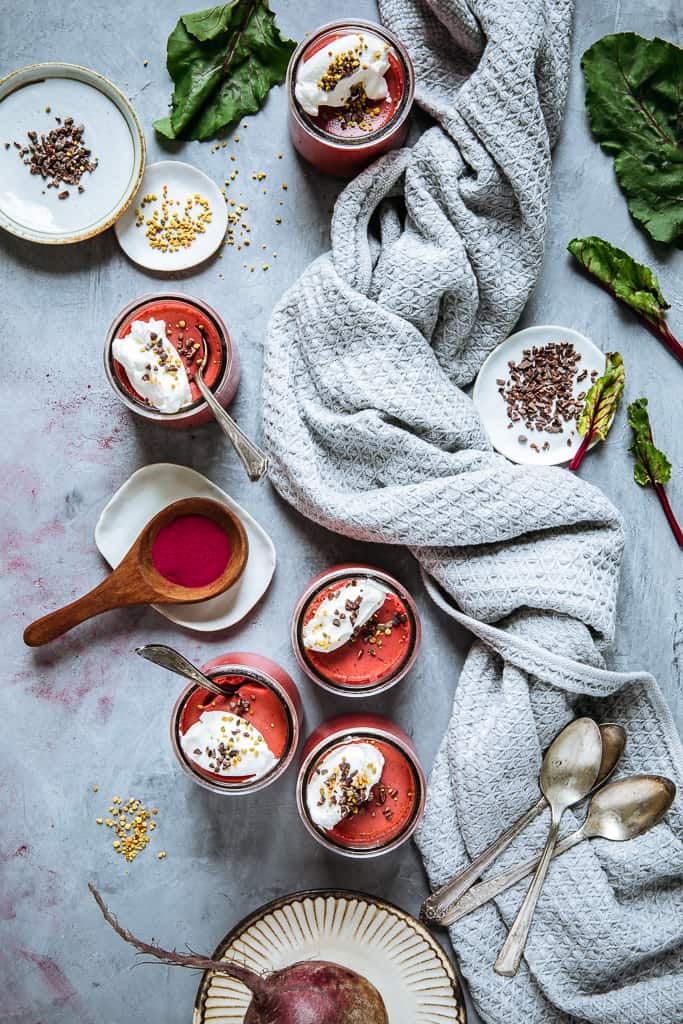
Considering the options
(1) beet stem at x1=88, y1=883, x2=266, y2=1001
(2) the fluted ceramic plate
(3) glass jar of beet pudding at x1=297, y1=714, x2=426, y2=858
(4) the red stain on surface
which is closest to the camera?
(1) beet stem at x1=88, y1=883, x2=266, y2=1001

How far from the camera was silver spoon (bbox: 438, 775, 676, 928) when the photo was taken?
1.74 meters

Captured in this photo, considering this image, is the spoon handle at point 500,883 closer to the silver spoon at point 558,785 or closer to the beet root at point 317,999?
the silver spoon at point 558,785

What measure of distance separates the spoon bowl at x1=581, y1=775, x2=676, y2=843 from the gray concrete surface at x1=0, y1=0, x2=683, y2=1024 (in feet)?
0.66

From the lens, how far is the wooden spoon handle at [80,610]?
179cm

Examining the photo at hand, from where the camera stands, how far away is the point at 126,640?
1.89 m

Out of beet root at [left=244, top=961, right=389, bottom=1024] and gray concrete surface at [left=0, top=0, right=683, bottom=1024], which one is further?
gray concrete surface at [left=0, top=0, right=683, bottom=1024]

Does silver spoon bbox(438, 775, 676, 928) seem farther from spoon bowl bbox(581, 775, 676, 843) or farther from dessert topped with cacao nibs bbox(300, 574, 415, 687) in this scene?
dessert topped with cacao nibs bbox(300, 574, 415, 687)

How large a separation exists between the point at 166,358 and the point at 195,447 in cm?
Result: 27

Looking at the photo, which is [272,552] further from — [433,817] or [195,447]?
[433,817]

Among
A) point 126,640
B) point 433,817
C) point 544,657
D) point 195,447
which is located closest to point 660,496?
point 544,657

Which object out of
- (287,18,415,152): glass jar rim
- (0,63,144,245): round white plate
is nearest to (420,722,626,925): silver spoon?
(287,18,415,152): glass jar rim

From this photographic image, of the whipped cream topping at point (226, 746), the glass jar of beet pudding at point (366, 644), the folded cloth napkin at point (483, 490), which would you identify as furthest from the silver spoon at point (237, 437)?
the whipped cream topping at point (226, 746)

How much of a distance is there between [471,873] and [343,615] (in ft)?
1.97

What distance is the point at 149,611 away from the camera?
1.88 m
